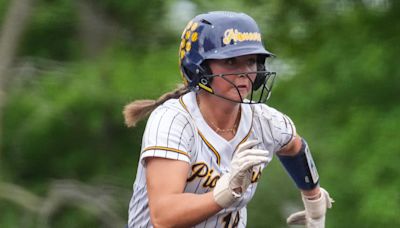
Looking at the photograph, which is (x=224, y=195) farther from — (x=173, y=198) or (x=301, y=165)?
(x=301, y=165)

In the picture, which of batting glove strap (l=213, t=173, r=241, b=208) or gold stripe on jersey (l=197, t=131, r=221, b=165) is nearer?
batting glove strap (l=213, t=173, r=241, b=208)

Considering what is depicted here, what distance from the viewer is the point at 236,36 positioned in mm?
4453

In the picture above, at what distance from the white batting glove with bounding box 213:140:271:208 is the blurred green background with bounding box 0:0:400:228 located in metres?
5.86

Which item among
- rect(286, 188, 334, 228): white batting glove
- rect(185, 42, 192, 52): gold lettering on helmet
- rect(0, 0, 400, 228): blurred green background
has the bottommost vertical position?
rect(0, 0, 400, 228): blurred green background

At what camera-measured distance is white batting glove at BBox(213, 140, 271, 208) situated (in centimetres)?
417

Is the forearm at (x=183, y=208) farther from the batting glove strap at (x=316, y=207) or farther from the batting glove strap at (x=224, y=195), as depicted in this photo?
the batting glove strap at (x=316, y=207)

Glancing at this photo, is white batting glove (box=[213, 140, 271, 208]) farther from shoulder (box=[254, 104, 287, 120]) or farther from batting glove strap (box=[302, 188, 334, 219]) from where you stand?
batting glove strap (box=[302, 188, 334, 219])

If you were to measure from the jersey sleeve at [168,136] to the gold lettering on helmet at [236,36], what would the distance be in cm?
30

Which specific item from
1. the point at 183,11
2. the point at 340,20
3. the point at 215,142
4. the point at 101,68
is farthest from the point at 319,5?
the point at 215,142

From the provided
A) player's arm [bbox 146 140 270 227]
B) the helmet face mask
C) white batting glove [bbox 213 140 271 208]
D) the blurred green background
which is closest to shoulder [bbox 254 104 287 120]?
the helmet face mask

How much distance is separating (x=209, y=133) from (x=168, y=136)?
8.8 inches

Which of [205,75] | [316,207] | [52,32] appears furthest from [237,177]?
[52,32]

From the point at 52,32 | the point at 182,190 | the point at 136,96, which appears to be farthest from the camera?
the point at 52,32

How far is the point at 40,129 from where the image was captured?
10844mm
